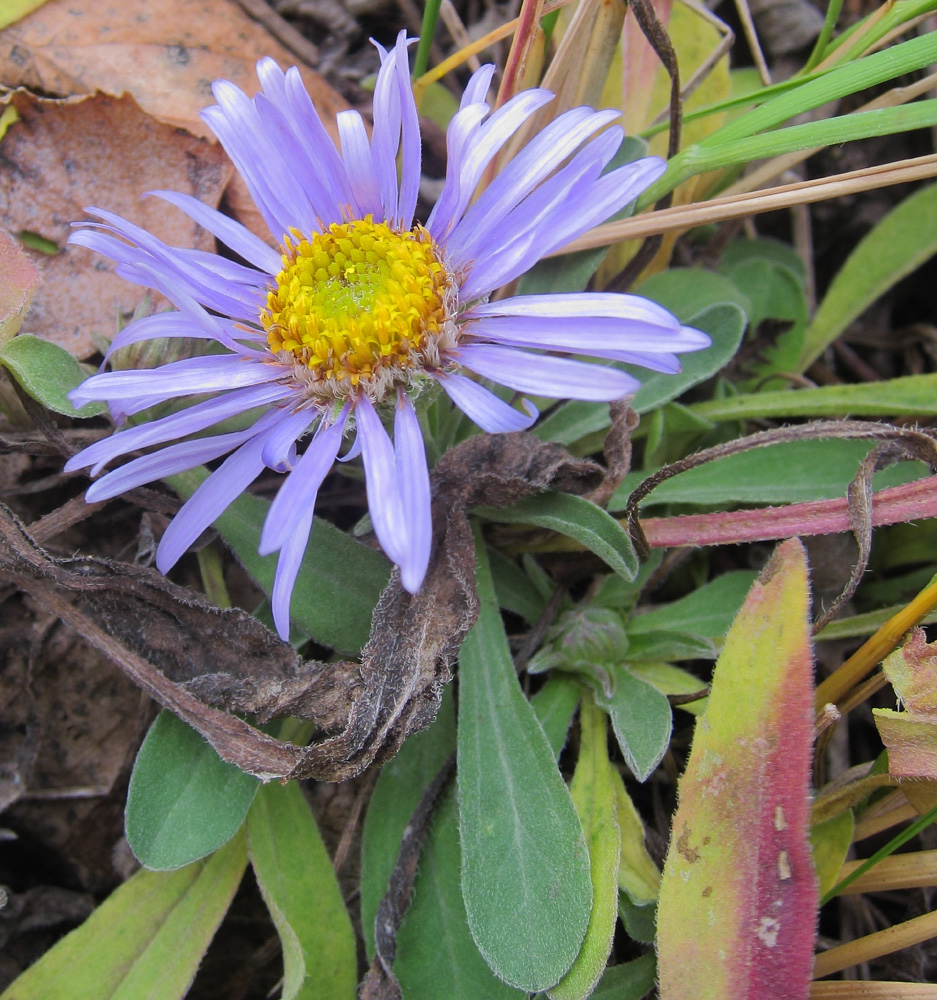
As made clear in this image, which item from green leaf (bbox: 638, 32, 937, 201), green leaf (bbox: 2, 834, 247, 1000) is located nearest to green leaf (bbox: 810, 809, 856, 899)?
green leaf (bbox: 2, 834, 247, 1000)

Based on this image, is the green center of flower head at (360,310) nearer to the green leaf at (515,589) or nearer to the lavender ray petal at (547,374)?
the lavender ray petal at (547,374)

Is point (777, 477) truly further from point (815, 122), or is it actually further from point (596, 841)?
point (596, 841)

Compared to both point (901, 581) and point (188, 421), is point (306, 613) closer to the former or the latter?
point (188, 421)

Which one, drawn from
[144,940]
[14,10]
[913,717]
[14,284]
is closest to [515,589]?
[913,717]

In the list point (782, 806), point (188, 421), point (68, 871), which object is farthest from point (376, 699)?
point (68, 871)

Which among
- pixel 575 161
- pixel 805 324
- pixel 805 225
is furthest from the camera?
pixel 805 225

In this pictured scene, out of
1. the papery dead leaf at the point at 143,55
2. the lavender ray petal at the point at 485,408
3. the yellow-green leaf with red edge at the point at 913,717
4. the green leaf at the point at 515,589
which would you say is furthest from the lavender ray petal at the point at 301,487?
the papery dead leaf at the point at 143,55

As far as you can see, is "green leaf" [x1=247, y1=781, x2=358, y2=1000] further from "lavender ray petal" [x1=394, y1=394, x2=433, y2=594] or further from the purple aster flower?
"lavender ray petal" [x1=394, y1=394, x2=433, y2=594]
